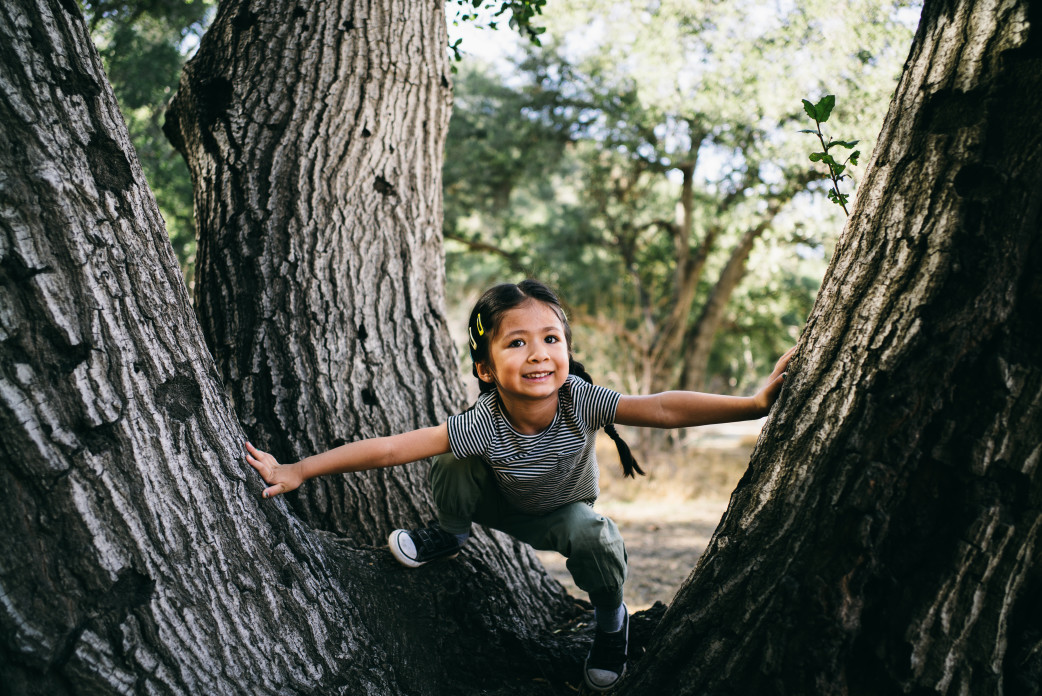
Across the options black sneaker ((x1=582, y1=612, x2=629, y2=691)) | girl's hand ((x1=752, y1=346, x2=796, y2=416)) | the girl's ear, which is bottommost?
black sneaker ((x1=582, y1=612, x2=629, y2=691))

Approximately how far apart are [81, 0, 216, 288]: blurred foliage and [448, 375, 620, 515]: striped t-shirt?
6621 mm

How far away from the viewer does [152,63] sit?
27.2 feet

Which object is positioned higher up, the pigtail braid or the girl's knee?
the pigtail braid

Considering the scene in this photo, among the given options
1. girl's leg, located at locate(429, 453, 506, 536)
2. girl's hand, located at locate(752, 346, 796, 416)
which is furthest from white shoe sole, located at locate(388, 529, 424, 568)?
girl's hand, located at locate(752, 346, 796, 416)

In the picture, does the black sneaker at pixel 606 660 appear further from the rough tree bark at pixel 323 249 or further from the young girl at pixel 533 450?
the rough tree bark at pixel 323 249

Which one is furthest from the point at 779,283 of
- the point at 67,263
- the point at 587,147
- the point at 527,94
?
the point at 67,263

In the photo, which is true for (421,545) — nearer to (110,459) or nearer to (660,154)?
(110,459)

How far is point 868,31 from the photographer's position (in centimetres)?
728

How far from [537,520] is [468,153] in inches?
398

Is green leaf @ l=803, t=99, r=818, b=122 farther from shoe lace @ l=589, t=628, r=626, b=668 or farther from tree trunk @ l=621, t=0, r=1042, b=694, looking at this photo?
shoe lace @ l=589, t=628, r=626, b=668

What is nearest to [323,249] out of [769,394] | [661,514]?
[769,394]

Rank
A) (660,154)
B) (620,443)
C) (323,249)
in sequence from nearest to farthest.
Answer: (620,443) < (323,249) < (660,154)

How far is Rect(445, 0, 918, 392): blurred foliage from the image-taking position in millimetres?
7914

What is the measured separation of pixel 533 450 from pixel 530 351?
0.34m
